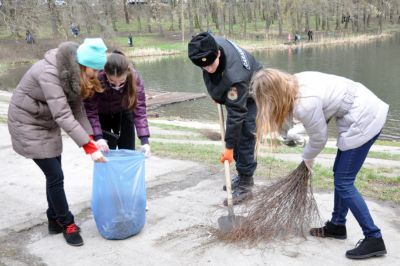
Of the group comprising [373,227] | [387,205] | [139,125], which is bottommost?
[387,205]

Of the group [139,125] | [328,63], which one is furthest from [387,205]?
[328,63]

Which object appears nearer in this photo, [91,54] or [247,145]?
[91,54]

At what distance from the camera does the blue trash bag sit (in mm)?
3521

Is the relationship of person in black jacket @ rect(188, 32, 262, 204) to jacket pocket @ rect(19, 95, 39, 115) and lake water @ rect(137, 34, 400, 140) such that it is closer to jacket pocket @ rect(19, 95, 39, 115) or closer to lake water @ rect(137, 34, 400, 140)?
jacket pocket @ rect(19, 95, 39, 115)

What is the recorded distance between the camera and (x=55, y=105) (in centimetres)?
321

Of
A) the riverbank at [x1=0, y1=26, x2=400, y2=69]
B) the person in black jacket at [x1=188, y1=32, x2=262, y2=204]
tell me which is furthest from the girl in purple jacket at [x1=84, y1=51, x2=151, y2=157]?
the riverbank at [x1=0, y1=26, x2=400, y2=69]

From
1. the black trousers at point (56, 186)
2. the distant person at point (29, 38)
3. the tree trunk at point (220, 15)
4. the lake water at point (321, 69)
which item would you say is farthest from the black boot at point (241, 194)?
the tree trunk at point (220, 15)

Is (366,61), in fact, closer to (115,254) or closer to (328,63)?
(328,63)

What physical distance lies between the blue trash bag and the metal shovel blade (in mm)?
630

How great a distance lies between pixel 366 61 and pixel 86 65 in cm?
2921

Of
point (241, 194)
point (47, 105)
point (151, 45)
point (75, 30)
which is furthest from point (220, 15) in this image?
point (47, 105)

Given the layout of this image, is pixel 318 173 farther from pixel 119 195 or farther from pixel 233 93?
pixel 119 195

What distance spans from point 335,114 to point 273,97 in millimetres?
452

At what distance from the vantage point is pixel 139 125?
408 centimetres
